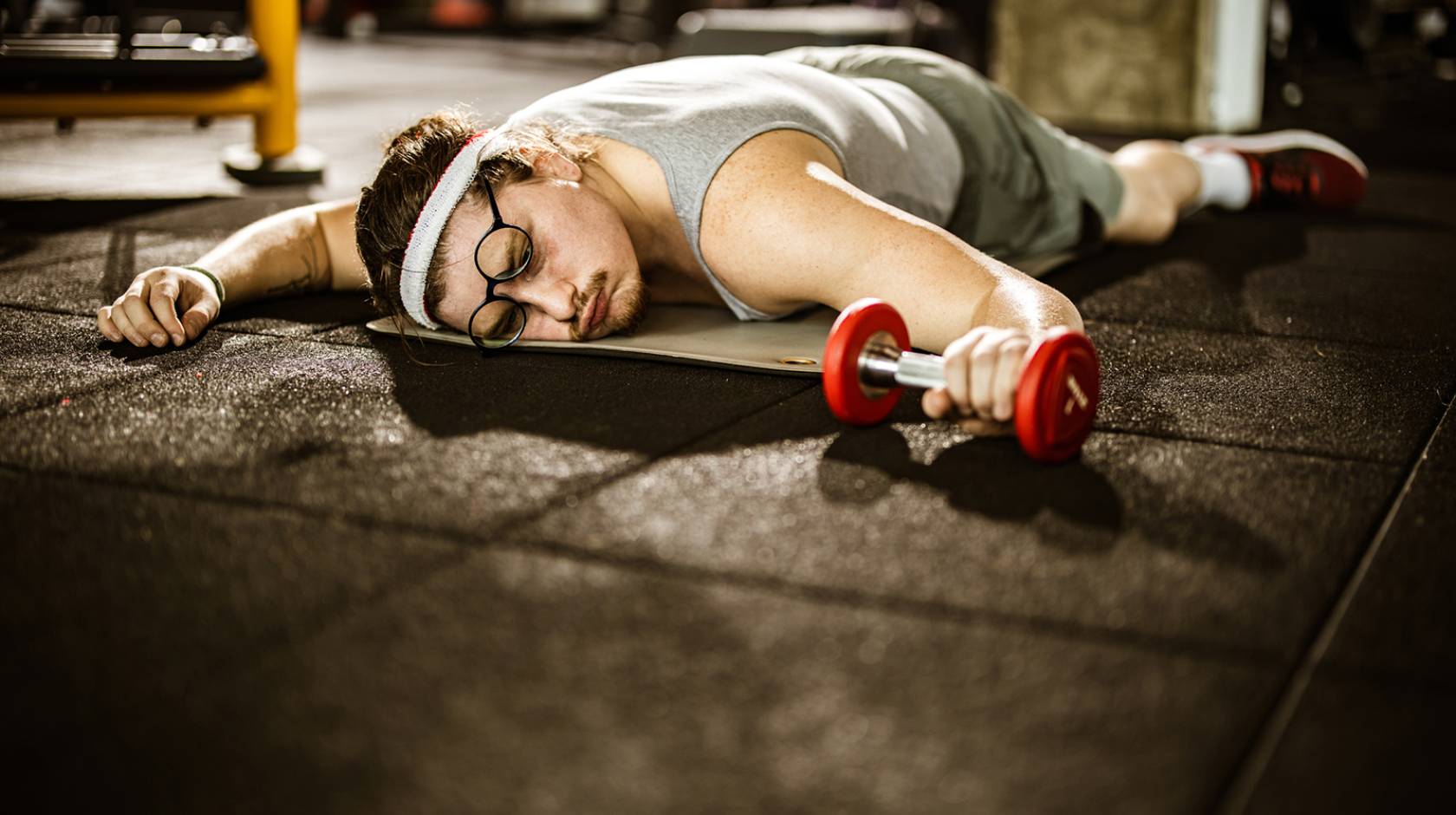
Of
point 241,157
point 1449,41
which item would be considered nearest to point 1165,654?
point 241,157

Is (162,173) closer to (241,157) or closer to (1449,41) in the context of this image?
(241,157)

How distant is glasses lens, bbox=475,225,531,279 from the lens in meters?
1.62

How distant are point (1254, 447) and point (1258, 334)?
2.18 feet

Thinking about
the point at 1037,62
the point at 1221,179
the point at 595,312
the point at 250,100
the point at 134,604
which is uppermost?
the point at 1037,62

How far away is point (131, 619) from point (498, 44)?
11.0m

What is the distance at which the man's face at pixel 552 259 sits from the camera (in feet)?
5.37

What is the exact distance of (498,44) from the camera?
446 inches

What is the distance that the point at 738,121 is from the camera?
1.72 m

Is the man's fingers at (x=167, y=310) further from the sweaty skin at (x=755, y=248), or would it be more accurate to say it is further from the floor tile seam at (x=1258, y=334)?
the floor tile seam at (x=1258, y=334)

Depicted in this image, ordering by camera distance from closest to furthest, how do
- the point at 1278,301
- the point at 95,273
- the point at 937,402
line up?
the point at 937,402 → the point at 1278,301 → the point at 95,273

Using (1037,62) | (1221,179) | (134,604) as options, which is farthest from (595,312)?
(1037,62)

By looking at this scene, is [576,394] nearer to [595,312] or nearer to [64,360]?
[595,312]

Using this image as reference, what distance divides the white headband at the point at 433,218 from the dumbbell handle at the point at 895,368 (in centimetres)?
60

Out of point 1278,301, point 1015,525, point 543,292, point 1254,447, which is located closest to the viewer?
point 1015,525
